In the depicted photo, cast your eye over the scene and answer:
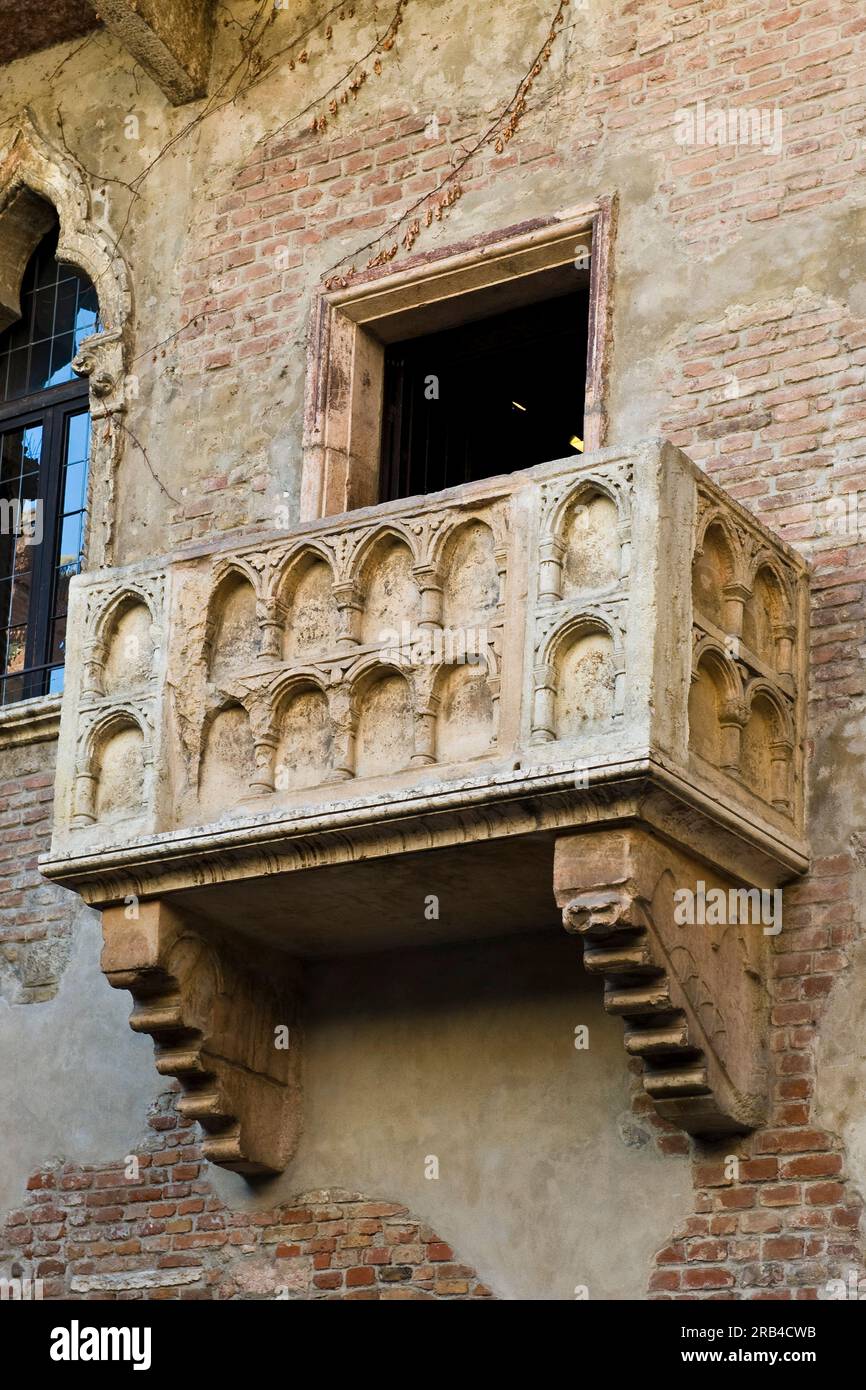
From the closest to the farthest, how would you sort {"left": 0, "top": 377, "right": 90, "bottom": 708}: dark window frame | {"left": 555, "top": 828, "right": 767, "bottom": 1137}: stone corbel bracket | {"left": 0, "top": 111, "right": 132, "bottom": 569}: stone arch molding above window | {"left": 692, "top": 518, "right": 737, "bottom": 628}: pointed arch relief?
{"left": 555, "top": 828, "right": 767, "bottom": 1137}: stone corbel bracket < {"left": 692, "top": 518, "right": 737, "bottom": 628}: pointed arch relief < {"left": 0, "top": 111, "right": 132, "bottom": 569}: stone arch molding above window < {"left": 0, "top": 377, "right": 90, "bottom": 708}: dark window frame

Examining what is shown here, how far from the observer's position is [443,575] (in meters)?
Result: 8.42

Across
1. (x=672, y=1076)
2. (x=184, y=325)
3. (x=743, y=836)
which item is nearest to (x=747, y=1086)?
(x=672, y=1076)

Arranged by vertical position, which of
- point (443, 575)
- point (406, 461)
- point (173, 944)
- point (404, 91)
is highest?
point (404, 91)

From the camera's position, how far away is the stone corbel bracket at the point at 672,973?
25.5 ft

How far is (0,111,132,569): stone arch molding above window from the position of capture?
10.8 meters

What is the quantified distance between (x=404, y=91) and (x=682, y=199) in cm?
164

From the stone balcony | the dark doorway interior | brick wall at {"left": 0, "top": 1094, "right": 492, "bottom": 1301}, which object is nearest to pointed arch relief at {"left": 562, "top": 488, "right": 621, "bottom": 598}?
the stone balcony

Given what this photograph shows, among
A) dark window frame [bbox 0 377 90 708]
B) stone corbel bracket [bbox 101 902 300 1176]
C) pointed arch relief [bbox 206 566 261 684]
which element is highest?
dark window frame [bbox 0 377 90 708]

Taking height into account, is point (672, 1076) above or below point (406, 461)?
below

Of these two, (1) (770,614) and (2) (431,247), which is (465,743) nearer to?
(1) (770,614)

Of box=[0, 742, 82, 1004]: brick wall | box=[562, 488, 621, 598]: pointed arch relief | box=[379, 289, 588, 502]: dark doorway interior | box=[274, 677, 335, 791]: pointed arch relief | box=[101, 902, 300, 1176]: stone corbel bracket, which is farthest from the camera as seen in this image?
box=[379, 289, 588, 502]: dark doorway interior

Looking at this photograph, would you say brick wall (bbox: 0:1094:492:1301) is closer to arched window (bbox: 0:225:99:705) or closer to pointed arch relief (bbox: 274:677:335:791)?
pointed arch relief (bbox: 274:677:335:791)

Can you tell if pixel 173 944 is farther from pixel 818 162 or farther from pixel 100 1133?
pixel 818 162

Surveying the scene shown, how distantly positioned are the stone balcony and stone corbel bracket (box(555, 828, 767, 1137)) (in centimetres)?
→ 1
